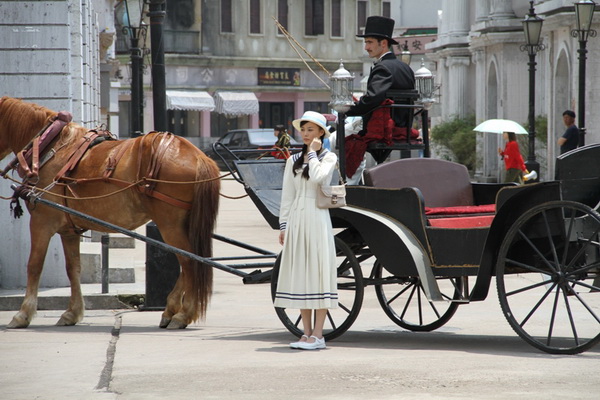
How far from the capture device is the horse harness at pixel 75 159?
10000 millimetres

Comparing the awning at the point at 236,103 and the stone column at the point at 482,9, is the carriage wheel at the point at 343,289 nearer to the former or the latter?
the stone column at the point at 482,9

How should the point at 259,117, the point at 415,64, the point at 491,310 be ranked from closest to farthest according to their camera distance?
the point at 491,310
the point at 415,64
the point at 259,117

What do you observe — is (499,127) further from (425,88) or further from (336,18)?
(336,18)

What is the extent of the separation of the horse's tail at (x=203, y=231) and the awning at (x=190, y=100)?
4723 centimetres

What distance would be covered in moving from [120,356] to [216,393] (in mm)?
1606

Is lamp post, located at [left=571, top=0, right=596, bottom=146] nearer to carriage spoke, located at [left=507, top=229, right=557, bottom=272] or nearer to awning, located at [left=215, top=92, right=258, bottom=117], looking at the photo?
carriage spoke, located at [left=507, top=229, right=557, bottom=272]

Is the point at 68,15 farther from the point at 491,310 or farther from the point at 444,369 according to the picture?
the point at 444,369

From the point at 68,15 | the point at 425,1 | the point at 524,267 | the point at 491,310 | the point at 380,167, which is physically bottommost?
the point at 491,310

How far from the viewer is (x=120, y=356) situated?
8430 mm

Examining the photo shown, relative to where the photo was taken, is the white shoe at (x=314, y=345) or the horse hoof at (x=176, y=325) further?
the horse hoof at (x=176, y=325)

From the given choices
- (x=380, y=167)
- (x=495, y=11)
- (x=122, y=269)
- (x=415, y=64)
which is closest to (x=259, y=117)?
(x=415, y=64)

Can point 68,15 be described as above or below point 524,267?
above

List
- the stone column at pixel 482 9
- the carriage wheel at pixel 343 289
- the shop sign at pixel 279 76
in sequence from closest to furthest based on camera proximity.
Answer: the carriage wheel at pixel 343 289 → the stone column at pixel 482 9 → the shop sign at pixel 279 76

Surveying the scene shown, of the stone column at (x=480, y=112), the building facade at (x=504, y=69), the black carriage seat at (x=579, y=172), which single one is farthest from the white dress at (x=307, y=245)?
the stone column at (x=480, y=112)
